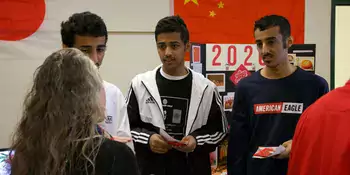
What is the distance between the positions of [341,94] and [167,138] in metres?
1.03

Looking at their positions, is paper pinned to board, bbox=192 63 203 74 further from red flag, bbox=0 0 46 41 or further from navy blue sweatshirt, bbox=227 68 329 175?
red flag, bbox=0 0 46 41

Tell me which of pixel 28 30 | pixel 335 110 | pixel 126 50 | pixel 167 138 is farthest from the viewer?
pixel 126 50

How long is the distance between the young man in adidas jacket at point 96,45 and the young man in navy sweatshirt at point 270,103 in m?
0.70

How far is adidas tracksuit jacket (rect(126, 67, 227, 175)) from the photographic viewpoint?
230 centimetres

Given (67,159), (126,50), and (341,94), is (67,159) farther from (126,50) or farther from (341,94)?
(126,50)

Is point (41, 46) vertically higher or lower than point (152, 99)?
higher

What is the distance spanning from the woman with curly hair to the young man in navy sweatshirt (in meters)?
1.22

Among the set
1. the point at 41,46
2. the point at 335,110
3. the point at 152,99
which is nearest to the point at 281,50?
the point at 152,99

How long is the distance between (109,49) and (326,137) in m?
2.53

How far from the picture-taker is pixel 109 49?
3510 mm

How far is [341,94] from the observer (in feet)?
4.44

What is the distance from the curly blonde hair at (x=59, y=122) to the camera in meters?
1.15

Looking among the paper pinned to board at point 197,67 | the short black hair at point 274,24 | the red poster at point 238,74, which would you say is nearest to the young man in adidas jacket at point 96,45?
the short black hair at point 274,24

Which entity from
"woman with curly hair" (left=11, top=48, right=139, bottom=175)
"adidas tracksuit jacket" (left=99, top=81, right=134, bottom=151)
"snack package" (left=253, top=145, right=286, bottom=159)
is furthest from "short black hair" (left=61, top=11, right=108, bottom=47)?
"snack package" (left=253, top=145, right=286, bottom=159)
